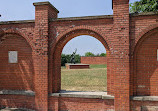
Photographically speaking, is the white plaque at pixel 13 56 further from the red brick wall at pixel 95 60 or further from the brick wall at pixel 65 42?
the red brick wall at pixel 95 60

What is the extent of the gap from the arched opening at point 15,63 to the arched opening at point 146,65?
13.2ft

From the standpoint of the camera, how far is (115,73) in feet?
15.2

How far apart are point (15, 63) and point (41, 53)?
4.54 ft

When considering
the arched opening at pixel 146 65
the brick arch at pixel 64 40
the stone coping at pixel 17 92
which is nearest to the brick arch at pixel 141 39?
the arched opening at pixel 146 65

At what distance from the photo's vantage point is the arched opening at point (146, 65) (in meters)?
4.63

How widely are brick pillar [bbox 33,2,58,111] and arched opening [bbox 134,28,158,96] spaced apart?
129 inches

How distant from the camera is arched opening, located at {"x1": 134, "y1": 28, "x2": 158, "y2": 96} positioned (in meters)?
4.63

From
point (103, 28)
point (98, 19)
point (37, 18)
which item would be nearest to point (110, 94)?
point (103, 28)

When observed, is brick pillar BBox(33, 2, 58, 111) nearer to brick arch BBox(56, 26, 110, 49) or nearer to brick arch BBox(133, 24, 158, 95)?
brick arch BBox(56, 26, 110, 49)

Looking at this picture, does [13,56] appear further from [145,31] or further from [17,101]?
[145,31]

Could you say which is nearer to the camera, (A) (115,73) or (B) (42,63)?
(A) (115,73)

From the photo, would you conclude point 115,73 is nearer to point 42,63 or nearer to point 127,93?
point 127,93

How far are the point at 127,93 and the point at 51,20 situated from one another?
3791mm

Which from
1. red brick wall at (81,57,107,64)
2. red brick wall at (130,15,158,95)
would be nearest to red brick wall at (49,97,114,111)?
red brick wall at (130,15,158,95)
